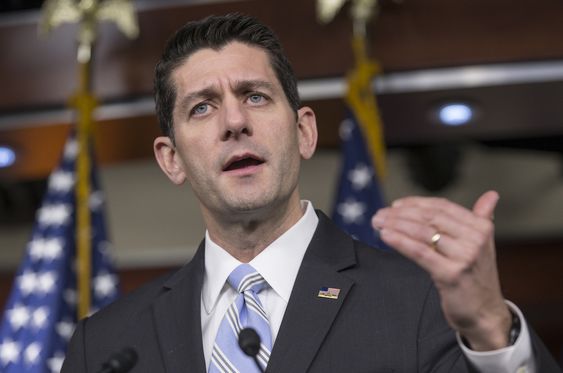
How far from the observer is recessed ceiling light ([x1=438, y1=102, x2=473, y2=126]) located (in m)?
4.31

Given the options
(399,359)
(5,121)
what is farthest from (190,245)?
(399,359)

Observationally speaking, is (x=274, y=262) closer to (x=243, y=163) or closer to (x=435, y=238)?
(x=243, y=163)

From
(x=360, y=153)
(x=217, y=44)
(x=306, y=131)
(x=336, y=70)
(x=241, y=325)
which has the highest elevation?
(x=217, y=44)

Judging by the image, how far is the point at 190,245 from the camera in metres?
6.81

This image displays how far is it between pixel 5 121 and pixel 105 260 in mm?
1108

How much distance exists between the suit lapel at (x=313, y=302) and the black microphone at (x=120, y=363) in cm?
26

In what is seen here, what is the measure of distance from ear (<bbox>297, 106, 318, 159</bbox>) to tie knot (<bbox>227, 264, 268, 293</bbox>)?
328 millimetres

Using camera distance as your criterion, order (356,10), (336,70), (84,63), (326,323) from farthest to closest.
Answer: (336,70) → (84,63) → (356,10) → (326,323)

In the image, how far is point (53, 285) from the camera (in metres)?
3.70

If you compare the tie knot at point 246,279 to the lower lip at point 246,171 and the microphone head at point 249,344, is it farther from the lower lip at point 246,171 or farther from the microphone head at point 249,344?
the microphone head at point 249,344

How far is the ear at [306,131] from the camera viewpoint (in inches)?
87.1

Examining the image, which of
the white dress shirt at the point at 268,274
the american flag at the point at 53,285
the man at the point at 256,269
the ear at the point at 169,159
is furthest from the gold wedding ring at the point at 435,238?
the american flag at the point at 53,285

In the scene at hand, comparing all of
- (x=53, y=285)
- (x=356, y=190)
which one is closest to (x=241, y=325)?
(x=356, y=190)

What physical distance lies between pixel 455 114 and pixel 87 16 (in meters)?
1.66
